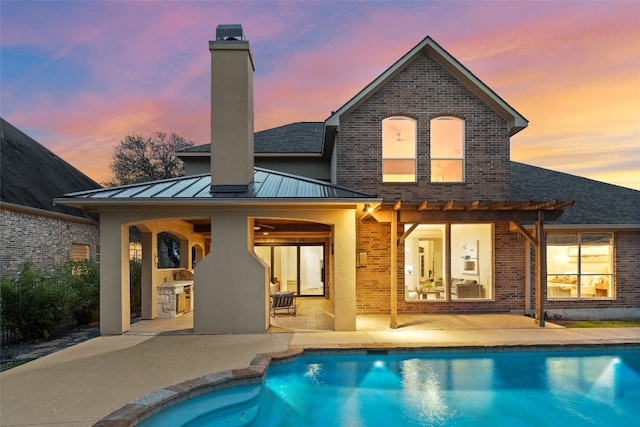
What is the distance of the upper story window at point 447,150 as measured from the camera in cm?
1274

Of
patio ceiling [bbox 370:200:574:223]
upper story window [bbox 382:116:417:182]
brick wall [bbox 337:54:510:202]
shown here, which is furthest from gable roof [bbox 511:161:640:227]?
upper story window [bbox 382:116:417:182]

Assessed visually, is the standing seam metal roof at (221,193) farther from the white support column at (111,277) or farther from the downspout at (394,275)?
the downspout at (394,275)

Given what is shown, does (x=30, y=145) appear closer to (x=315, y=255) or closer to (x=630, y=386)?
(x=315, y=255)

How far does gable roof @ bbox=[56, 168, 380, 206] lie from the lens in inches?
365

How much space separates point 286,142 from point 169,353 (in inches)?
423

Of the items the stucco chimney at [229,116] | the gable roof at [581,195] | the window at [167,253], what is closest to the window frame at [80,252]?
the stucco chimney at [229,116]

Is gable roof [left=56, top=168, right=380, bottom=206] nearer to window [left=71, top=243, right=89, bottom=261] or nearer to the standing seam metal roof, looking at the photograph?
the standing seam metal roof

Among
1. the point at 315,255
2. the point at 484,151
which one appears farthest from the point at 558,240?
the point at 315,255

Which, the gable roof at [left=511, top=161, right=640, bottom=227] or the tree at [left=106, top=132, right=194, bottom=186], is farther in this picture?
the tree at [left=106, top=132, right=194, bottom=186]

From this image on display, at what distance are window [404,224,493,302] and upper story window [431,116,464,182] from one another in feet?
5.36

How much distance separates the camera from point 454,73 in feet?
41.7

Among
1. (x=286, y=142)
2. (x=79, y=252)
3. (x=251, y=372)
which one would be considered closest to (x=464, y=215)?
(x=251, y=372)

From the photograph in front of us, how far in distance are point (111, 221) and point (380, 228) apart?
756cm

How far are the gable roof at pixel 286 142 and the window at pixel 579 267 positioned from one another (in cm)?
911
